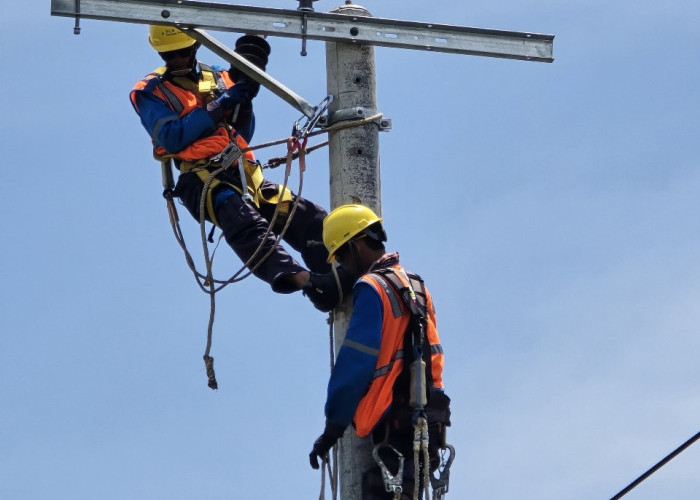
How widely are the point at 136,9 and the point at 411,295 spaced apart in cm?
204

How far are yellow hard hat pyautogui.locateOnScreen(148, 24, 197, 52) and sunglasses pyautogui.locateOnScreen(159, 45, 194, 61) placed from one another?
0.02m

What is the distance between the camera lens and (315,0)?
937 centimetres

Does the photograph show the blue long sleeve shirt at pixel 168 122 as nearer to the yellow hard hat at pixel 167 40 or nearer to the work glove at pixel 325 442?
the yellow hard hat at pixel 167 40

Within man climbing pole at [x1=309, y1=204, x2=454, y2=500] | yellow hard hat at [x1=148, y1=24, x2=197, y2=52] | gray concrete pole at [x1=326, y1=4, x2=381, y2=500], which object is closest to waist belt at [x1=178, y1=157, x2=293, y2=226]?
yellow hard hat at [x1=148, y1=24, x2=197, y2=52]

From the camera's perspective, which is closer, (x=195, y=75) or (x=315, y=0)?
(x=315, y=0)

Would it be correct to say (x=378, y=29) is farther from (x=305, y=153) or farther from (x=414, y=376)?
(x=414, y=376)

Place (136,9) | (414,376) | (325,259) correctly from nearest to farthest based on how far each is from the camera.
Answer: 1. (414,376)
2. (136,9)
3. (325,259)

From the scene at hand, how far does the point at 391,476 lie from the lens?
27.8 ft

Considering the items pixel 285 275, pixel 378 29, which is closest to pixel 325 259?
pixel 285 275

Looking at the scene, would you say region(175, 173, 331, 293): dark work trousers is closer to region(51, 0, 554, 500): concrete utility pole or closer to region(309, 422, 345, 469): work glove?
region(51, 0, 554, 500): concrete utility pole

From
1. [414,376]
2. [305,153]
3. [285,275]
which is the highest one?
[305,153]

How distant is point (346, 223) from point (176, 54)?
2069 millimetres

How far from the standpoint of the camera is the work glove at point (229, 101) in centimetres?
995

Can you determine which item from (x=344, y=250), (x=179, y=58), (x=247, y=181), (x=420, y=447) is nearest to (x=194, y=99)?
(x=179, y=58)
